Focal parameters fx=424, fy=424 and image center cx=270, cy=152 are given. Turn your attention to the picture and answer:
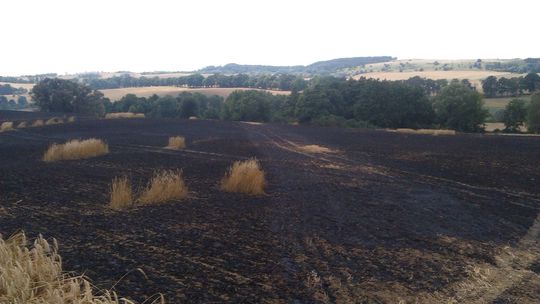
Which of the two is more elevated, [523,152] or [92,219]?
[92,219]

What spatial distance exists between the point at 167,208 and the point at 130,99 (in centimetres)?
8146

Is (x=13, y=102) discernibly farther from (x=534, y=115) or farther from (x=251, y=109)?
(x=534, y=115)

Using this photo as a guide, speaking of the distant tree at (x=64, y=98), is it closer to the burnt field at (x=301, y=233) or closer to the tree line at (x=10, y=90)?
the burnt field at (x=301, y=233)

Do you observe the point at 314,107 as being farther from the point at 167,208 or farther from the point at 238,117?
the point at 167,208

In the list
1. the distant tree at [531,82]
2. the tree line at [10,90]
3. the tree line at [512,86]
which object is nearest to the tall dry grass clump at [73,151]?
the distant tree at [531,82]

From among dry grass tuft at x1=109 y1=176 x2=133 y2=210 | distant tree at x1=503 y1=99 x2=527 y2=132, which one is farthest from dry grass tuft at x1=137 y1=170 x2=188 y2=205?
distant tree at x1=503 y1=99 x2=527 y2=132

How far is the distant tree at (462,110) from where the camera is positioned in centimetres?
5425

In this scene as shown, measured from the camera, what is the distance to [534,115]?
48.9m

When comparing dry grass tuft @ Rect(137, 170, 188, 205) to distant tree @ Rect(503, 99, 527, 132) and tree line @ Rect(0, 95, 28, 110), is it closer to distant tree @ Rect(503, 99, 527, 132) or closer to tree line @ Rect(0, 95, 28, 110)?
distant tree @ Rect(503, 99, 527, 132)

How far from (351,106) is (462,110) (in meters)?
16.0

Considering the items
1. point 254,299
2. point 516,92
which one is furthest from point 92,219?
point 516,92

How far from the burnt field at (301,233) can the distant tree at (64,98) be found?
60476 mm

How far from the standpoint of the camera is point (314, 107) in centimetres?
6162

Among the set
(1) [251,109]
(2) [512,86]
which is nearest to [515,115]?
(1) [251,109]
